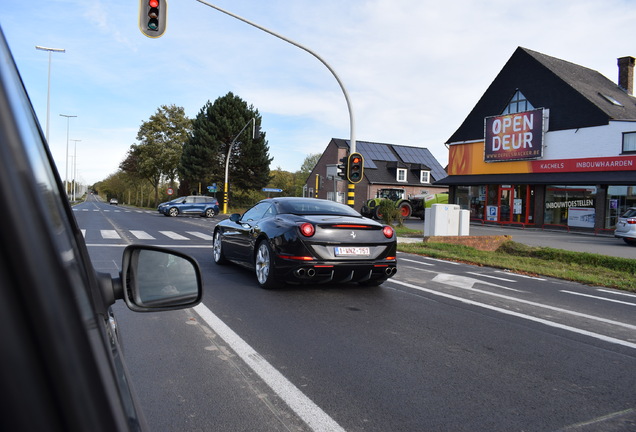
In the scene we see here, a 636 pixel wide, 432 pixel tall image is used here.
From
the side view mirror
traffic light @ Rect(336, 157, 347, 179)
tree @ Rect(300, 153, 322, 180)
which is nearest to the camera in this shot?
the side view mirror

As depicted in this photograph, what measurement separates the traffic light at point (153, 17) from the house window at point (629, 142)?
913 inches

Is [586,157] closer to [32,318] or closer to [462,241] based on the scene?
[462,241]

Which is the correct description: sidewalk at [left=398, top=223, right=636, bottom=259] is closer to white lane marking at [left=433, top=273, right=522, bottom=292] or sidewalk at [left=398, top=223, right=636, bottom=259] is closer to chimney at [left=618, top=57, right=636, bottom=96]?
white lane marking at [left=433, top=273, right=522, bottom=292]

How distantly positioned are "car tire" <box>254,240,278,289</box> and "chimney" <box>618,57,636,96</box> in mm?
34306

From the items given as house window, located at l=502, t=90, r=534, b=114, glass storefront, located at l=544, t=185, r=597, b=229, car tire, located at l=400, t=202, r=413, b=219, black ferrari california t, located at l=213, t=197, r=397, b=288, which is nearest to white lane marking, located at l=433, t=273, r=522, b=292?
black ferrari california t, located at l=213, t=197, r=397, b=288

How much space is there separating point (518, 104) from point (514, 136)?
224 cm

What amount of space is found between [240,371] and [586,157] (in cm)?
2764

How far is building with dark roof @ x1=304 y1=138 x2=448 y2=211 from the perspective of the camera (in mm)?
52125

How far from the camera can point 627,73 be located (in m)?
32.8

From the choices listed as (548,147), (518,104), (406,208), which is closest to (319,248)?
(548,147)

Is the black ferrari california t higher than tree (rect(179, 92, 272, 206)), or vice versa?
tree (rect(179, 92, 272, 206))

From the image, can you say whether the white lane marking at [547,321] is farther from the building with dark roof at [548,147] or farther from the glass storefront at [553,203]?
the glass storefront at [553,203]

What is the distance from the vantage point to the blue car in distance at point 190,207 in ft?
112

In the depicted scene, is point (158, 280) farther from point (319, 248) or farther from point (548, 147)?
point (548, 147)
